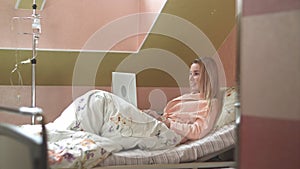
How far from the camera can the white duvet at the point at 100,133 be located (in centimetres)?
229

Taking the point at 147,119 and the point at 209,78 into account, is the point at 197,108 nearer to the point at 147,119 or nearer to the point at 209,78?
the point at 209,78

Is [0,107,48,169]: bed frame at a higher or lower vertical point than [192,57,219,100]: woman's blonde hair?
lower

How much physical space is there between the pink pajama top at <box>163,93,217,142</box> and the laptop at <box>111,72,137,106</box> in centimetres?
34

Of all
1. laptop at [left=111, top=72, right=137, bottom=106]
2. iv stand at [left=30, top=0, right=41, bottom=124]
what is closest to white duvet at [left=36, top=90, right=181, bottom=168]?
laptop at [left=111, top=72, right=137, bottom=106]

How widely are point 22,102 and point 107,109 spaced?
145cm

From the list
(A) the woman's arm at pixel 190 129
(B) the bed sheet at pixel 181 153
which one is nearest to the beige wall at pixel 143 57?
(A) the woman's arm at pixel 190 129

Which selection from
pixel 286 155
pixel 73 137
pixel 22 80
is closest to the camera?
pixel 286 155

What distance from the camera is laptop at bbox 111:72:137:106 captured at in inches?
134

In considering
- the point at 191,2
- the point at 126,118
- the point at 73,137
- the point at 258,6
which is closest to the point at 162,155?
the point at 126,118

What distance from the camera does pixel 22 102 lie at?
3.90 meters

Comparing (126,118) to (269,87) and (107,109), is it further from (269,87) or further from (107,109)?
(269,87)

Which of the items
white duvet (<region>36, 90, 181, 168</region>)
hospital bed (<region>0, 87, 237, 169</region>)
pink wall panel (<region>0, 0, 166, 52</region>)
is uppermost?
pink wall panel (<region>0, 0, 166, 52</region>)

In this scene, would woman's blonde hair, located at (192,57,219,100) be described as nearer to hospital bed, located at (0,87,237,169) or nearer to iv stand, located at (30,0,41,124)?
hospital bed, located at (0,87,237,169)

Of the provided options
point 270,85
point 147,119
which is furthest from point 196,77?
point 270,85
